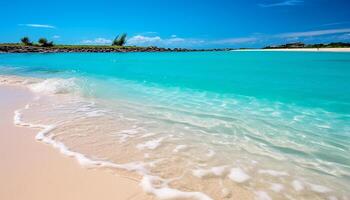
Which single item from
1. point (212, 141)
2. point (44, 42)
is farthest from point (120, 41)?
point (212, 141)

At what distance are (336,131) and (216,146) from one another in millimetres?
2817

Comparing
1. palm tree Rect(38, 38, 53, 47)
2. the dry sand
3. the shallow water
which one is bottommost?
the shallow water

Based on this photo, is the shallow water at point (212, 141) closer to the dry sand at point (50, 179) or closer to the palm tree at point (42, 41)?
the dry sand at point (50, 179)

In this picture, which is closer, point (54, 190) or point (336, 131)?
point (54, 190)

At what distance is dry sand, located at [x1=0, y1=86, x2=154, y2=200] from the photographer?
2809mm

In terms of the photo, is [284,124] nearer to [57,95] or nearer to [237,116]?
[237,116]

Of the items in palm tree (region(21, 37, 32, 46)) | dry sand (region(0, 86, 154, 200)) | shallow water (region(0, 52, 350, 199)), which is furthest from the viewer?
palm tree (region(21, 37, 32, 46))

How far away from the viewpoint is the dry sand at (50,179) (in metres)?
2.81

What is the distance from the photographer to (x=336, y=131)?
536 centimetres

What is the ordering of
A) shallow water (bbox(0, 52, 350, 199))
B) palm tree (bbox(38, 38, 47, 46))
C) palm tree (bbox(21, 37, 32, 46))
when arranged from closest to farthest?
shallow water (bbox(0, 52, 350, 199)) < palm tree (bbox(38, 38, 47, 46)) < palm tree (bbox(21, 37, 32, 46))

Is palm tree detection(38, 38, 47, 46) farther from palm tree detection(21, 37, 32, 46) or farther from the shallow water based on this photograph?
the shallow water

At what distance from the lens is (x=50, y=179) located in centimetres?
311

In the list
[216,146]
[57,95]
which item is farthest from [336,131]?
[57,95]

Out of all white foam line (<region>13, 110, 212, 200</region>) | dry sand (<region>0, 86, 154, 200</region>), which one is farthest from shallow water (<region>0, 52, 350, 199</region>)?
dry sand (<region>0, 86, 154, 200</region>)
